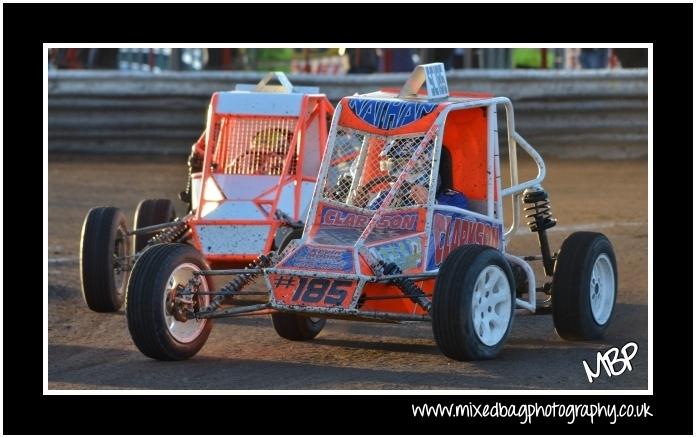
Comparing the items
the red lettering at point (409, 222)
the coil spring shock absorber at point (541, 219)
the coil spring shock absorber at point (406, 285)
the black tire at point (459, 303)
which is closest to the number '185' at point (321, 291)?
the coil spring shock absorber at point (406, 285)

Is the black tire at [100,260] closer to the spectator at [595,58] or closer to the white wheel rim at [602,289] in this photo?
the white wheel rim at [602,289]

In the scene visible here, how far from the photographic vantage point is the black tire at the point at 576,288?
8891mm

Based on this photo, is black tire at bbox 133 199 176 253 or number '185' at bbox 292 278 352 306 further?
black tire at bbox 133 199 176 253

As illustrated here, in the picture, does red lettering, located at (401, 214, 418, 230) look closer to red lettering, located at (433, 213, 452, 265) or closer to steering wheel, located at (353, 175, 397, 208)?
red lettering, located at (433, 213, 452, 265)

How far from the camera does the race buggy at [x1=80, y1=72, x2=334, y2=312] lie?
10.4 meters

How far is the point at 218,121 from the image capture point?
11.5 metres

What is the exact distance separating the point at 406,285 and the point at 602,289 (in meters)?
1.67

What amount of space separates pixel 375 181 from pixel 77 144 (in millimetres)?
12250

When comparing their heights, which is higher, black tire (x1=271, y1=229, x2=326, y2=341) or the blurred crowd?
the blurred crowd

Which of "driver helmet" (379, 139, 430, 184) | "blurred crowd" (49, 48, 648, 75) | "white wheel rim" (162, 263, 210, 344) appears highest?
"blurred crowd" (49, 48, 648, 75)

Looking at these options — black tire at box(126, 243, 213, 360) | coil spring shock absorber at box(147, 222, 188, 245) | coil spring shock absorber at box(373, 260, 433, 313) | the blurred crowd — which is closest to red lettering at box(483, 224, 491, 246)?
coil spring shock absorber at box(373, 260, 433, 313)

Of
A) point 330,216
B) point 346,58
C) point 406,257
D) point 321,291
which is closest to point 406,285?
point 406,257

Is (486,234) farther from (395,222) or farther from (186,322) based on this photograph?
(186,322)

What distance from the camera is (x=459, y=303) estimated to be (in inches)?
307
